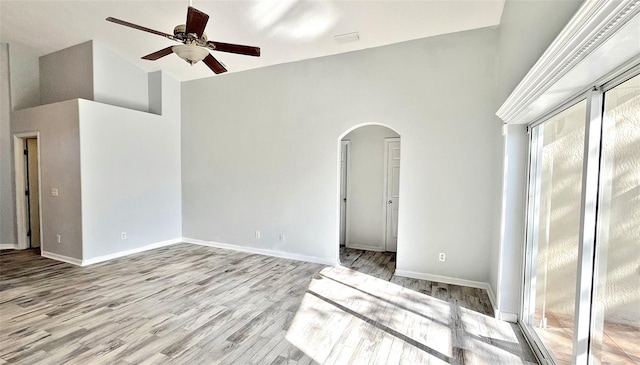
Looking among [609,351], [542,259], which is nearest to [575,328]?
[609,351]

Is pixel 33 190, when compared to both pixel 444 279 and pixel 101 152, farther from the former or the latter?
pixel 444 279

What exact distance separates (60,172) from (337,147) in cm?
471

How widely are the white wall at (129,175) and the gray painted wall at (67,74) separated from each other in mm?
719

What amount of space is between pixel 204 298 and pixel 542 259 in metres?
3.62

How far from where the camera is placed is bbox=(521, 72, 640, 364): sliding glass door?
1.50 meters

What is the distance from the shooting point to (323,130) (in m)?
4.88

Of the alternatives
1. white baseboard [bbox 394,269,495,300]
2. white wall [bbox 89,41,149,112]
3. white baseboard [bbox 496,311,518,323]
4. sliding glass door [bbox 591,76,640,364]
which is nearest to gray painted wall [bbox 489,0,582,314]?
white baseboard [bbox 496,311,518,323]

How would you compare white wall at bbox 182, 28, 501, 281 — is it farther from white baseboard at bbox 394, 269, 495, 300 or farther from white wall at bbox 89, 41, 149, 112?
white wall at bbox 89, 41, 149, 112

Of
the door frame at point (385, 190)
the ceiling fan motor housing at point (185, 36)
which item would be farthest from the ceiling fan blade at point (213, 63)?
the door frame at point (385, 190)

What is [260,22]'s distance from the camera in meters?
4.00

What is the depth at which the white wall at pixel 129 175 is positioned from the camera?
4.80 metres

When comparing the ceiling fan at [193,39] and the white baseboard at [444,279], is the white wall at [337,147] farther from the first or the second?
the ceiling fan at [193,39]

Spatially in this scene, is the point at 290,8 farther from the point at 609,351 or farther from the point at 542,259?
the point at 609,351

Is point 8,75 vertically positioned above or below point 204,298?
above
